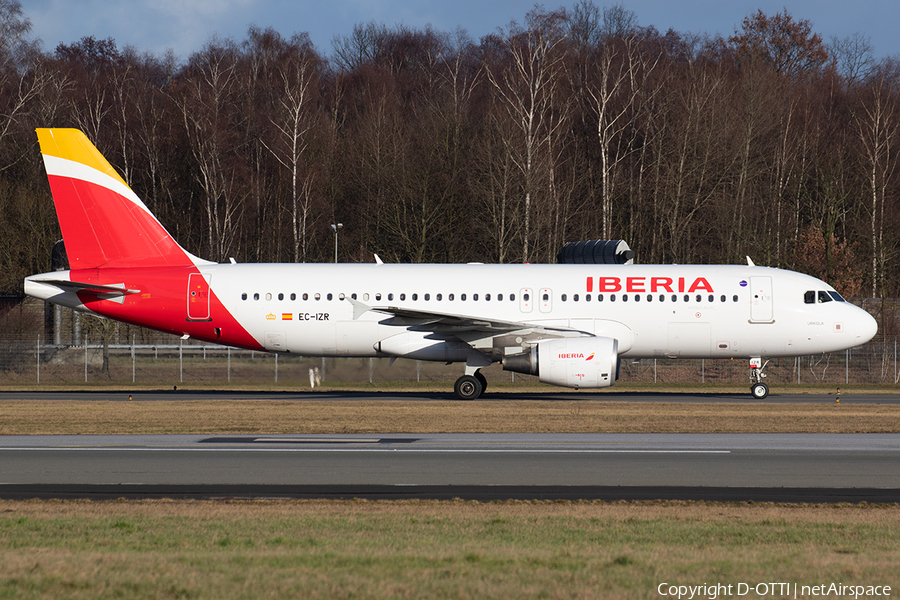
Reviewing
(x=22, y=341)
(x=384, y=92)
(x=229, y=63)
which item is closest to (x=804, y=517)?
(x=22, y=341)

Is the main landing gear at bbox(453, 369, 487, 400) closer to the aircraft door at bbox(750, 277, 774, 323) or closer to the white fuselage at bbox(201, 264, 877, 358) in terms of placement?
the white fuselage at bbox(201, 264, 877, 358)

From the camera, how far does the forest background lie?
50.2 m

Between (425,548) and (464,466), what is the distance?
5.71 m

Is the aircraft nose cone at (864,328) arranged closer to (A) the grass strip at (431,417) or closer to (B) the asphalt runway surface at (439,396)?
(B) the asphalt runway surface at (439,396)

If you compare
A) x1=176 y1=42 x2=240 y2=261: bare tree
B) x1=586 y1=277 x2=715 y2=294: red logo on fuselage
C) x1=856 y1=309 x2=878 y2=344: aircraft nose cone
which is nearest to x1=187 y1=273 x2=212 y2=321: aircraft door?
x1=586 y1=277 x2=715 y2=294: red logo on fuselage

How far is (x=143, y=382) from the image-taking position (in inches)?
1455

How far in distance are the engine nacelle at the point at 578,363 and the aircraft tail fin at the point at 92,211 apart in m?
10.9

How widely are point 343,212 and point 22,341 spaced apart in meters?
22.3

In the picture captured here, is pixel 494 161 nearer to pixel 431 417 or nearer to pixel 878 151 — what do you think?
pixel 878 151

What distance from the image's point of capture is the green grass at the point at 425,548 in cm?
651

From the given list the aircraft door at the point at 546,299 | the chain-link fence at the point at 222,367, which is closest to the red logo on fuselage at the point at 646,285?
the aircraft door at the point at 546,299

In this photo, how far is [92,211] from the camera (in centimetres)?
2655
